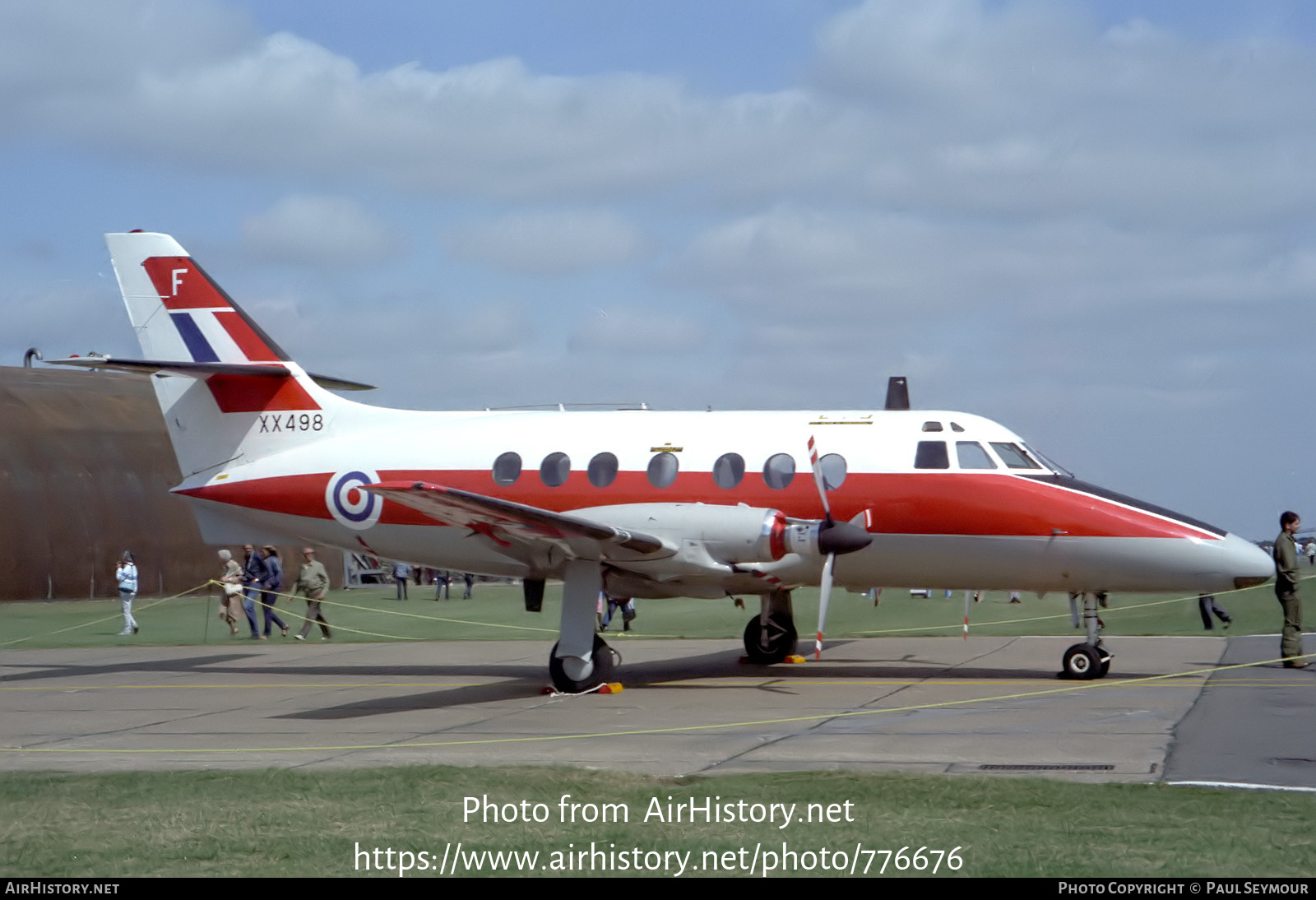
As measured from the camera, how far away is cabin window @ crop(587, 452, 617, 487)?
1772cm

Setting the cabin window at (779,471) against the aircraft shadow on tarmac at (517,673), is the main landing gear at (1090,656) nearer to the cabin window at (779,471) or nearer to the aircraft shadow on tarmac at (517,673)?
the aircraft shadow on tarmac at (517,673)

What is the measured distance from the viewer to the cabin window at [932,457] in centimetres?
1686

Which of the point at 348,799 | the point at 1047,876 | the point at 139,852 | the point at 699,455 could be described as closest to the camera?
the point at 1047,876

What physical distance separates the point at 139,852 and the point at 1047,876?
5521 millimetres

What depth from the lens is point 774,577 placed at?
56.1 feet

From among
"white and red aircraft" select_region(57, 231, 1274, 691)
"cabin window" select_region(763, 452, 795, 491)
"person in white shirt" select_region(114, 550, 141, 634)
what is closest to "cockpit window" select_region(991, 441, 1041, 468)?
"white and red aircraft" select_region(57, 231, 1274, 691)

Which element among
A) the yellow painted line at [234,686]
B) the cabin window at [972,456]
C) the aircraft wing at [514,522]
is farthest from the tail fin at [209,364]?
the cabin window at [972,456]

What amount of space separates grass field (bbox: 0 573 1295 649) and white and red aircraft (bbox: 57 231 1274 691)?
6.85 metres

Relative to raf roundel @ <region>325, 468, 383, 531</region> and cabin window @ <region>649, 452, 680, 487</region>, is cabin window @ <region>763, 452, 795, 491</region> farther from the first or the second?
raf roundel @ <region>325, 468, 383, 531</region>

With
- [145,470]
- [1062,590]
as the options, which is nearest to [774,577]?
[1062,590]

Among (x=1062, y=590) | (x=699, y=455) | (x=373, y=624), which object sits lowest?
(x=373, y=624)

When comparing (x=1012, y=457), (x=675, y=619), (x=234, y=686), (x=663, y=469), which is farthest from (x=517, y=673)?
(x=675, y=619)

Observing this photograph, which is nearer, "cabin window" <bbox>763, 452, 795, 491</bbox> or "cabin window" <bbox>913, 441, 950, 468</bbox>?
"cabin window" <bbox>913, 441, 950, 468</bbox>
